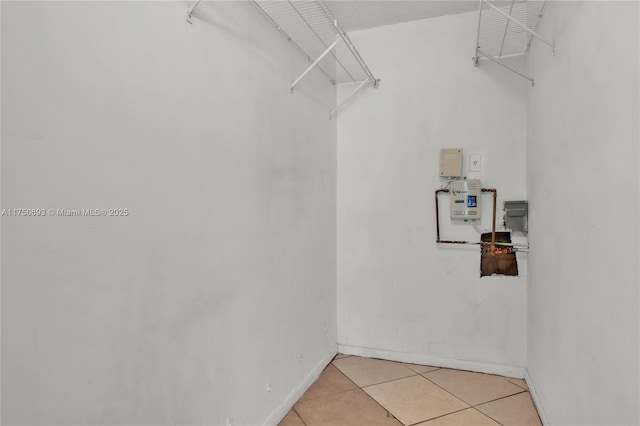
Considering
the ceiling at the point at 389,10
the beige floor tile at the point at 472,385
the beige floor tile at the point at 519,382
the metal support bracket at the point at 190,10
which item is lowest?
the beige floor tile at the point at 472,385

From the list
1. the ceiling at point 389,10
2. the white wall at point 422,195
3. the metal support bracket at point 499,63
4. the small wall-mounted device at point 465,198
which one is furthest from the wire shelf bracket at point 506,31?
Result: the small wall-mounted device at point 465,198

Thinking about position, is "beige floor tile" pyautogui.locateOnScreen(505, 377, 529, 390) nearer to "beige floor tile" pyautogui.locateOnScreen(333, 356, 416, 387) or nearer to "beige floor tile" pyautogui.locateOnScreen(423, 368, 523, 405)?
"beige floor tile" pyautogui.locateOnScreen(423, 368, 523, 405)

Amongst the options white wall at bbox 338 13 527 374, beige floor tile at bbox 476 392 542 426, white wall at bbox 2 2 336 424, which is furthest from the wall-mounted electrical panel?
beige floor tile at bbox 476 392 542 426

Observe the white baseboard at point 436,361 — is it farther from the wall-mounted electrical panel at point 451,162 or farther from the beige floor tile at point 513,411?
the wall-mounted electrical panel at point 451,162

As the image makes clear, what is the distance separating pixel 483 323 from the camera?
2.89 meters

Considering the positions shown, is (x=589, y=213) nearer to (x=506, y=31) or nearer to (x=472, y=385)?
(x=506, y=31)

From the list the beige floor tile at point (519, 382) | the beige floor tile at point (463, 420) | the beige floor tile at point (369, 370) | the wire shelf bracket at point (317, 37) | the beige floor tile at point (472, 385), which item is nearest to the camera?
the wire shelf bracket at point (317, 37)

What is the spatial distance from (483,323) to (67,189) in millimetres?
2857

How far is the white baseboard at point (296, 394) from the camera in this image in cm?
216

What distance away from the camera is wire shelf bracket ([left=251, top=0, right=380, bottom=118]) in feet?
6.91

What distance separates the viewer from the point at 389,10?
281cm

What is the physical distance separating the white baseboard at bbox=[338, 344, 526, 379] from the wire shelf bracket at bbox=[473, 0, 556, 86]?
6.85 feet

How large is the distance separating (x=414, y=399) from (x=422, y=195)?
59.3 inches

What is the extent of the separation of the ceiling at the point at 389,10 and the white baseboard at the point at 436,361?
271 centimetres
